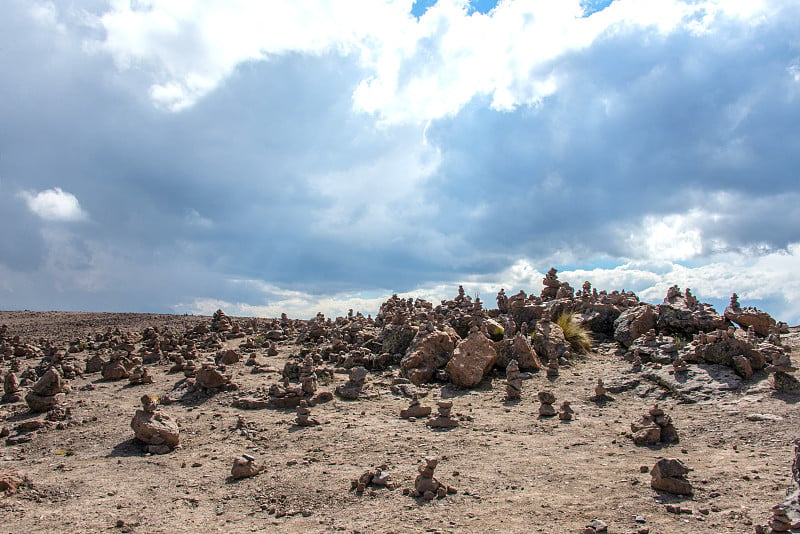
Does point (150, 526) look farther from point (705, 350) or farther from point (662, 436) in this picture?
point (705, 350)

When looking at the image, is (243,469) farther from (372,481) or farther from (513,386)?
(513,386)

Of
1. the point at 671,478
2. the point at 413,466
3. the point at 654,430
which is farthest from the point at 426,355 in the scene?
the point at 671,478

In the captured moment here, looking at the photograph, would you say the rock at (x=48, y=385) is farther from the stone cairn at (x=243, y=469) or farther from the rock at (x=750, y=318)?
the rock at (x=750, y=318)

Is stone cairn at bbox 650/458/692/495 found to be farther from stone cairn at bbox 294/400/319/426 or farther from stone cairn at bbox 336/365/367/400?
stone cairn at bbox 336/365/367/400

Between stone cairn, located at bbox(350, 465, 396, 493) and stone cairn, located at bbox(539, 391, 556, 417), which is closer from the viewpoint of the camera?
stone cairn, located at bbox(350, 465, 396, 493)

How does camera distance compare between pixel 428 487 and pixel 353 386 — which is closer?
pixel 428 487

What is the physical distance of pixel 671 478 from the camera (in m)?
6.88

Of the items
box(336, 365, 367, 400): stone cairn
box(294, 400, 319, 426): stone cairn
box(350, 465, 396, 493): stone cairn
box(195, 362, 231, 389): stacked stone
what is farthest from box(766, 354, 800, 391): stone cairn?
box(195, 362, 231, 389): stacked stone

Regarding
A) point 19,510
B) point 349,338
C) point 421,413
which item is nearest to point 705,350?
point 421,413

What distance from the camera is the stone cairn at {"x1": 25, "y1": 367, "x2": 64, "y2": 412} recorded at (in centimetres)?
1218

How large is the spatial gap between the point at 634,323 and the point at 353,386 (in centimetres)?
915

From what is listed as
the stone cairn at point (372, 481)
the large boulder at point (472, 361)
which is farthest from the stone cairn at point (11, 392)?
the large boulder at point (472, 361)

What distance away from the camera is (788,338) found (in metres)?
15.6

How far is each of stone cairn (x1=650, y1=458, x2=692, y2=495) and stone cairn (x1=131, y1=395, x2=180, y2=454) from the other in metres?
8.51
